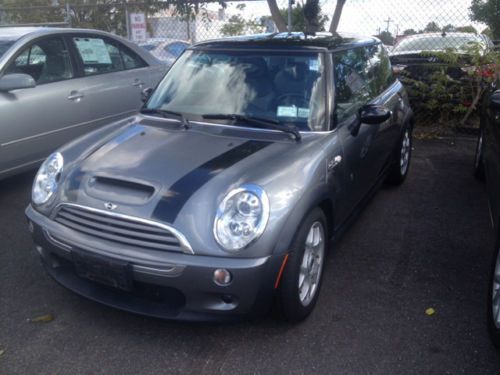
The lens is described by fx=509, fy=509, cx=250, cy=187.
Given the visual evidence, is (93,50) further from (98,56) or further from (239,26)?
(239,26)

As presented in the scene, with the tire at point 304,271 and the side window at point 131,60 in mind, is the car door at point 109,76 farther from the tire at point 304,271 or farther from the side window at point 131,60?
the tire at point 304,271

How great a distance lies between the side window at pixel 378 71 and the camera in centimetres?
453

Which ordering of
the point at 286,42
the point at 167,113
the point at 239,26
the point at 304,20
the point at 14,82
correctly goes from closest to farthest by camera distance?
1. the point at 167,113
2. the point at 286,42
3. the point at 14,82
4. the point at 304,20
5. the point at 239,26

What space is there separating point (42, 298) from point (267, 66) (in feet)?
7.06

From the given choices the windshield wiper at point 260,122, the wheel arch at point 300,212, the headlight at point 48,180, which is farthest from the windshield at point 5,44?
the wheel arch at point 300,212

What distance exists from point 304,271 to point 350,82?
64.8 inches

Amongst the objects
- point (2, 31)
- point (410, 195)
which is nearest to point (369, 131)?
point (410, 195)

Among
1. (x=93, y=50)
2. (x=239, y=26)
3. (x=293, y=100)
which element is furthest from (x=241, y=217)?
(x=239, y=26)

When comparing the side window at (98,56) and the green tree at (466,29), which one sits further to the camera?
the green tree at (466,29)

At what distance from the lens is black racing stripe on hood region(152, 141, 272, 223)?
2.57 metres

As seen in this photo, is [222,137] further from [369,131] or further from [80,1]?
[80,1]

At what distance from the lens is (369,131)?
396 cm

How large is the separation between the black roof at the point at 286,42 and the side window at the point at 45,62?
1.95 metres

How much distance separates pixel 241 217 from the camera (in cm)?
256
